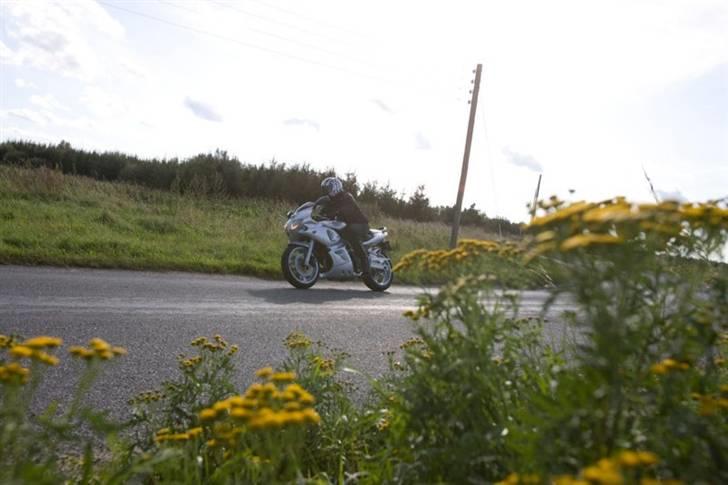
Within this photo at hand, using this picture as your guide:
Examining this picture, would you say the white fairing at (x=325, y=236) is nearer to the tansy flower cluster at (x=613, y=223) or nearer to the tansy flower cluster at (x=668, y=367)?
the tansy flower cluster at (x=613, y=223)

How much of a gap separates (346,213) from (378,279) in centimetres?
124

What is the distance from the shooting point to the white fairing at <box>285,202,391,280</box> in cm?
1069

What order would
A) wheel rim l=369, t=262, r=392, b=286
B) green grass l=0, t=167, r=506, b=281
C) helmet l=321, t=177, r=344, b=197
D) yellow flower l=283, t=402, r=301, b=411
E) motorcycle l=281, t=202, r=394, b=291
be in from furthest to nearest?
wheel rim l=369, t=262, r=392, b=286 < helmet l=321, t=177, r=344, b=197 < green grass l=0, t=167, r=506, b=281 < motorcycle l=281, t=202, r=394, b=291 < yellow flower l=283, t=402, r=301, b=411

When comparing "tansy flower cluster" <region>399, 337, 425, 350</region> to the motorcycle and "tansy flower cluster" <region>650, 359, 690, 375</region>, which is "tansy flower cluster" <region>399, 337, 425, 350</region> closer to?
"tansy flower cluster" <region>650, 359, 690, 375</region>

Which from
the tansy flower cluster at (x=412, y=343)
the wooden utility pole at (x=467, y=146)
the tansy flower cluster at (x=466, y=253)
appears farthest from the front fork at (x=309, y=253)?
the wooden utility pole at (x=467, y=146)

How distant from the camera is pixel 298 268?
10359 mm

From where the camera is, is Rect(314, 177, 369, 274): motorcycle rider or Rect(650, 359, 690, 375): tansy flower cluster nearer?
Rect(650, 359, 690, 375): tansy flower cluster

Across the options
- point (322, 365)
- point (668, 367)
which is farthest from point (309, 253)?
point (668, 367)

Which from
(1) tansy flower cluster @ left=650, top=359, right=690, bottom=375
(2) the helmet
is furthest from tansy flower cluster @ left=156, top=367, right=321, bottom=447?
(2) the helmet

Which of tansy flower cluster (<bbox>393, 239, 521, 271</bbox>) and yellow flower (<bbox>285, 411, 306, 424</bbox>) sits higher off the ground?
tansy flower cluster (<bbox>393, 239, 521, 271</bbox>)

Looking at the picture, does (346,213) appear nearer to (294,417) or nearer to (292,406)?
(292,406)

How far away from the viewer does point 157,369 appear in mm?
4621

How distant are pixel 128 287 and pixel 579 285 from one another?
747cm

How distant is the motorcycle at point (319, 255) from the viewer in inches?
407
